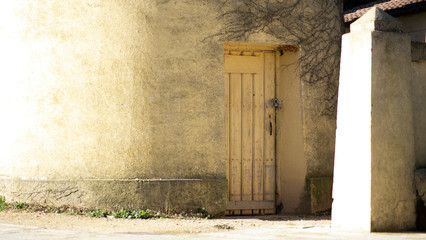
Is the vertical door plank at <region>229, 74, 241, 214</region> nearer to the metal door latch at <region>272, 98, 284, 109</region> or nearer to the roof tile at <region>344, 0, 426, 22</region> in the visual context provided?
the metal door latch at <region>272, 98, 284, 109</region>

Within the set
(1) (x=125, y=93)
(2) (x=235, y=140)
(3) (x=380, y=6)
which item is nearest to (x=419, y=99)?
(2) (x=235, y=140)

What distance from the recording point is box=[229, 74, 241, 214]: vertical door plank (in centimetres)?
852

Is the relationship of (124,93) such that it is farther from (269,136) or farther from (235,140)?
(269,136)

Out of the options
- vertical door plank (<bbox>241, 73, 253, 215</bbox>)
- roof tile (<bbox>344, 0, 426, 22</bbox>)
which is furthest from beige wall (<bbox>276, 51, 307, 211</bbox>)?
roof tile (<bbox>344, 0, 426, 22</bbox>)

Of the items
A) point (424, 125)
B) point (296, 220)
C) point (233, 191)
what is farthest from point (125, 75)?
point (424, 125)

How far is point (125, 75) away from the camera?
7.94 meters

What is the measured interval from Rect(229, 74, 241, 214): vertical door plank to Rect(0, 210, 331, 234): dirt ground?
1.74 feet

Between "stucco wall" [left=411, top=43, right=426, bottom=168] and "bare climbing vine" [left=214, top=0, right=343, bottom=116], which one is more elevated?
"bare climbing vine" [left=214, top=0, right=343, bottom=116]

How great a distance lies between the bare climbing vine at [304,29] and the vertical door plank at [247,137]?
2.45ft

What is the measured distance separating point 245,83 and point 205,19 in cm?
116

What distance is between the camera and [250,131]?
865 cm

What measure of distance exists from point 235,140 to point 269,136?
55 centimetres

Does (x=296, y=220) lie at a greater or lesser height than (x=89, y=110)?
lesser

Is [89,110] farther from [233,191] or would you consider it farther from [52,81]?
[233,191]
